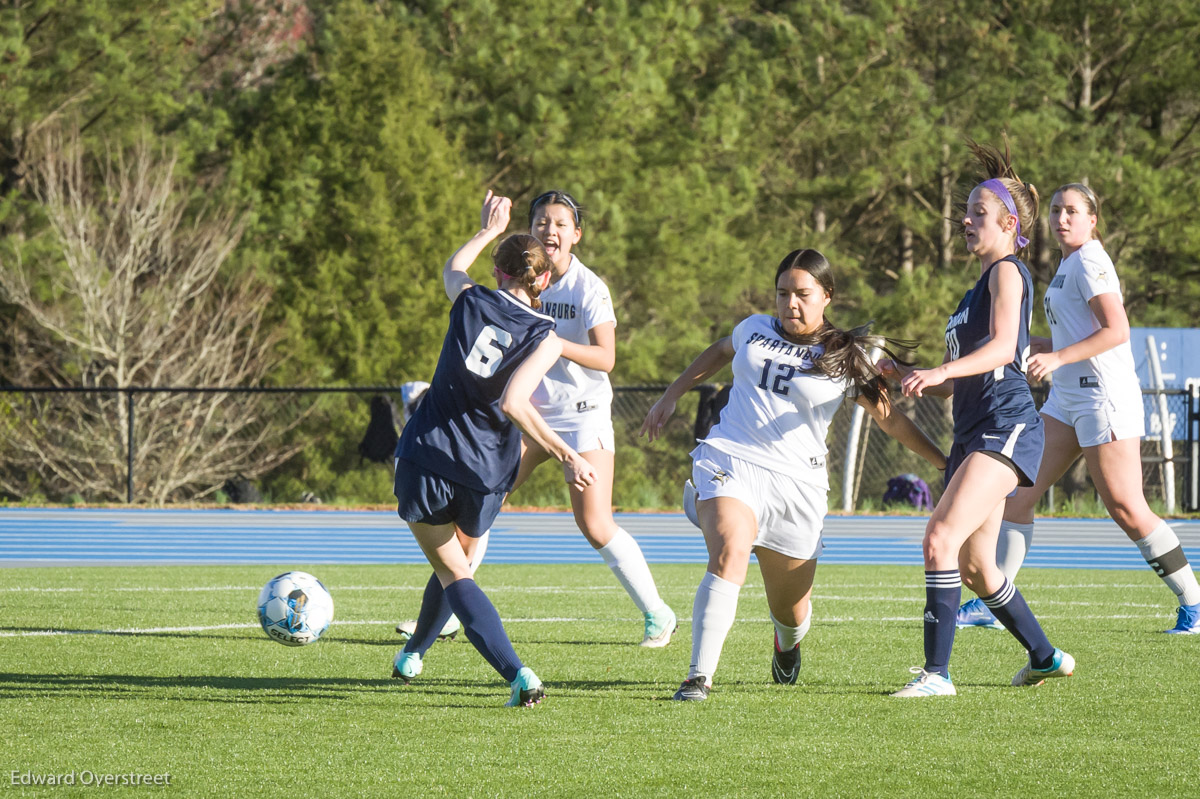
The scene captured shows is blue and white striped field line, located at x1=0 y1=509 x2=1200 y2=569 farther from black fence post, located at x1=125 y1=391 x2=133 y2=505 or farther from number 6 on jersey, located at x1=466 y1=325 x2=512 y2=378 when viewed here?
number 6 on jersey, located at x1=466 y1=325 x2=512 y2=378

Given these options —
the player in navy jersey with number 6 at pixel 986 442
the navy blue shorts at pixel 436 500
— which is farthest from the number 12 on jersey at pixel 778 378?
the navy blue shorts at pixel 436 500

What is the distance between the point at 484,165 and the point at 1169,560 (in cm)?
2109

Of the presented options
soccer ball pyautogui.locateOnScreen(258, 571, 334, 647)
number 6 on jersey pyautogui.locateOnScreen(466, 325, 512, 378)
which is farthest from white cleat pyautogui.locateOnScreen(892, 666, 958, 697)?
soccer ball pyautogui.locateOnScreen(258, 571, 334, 647)

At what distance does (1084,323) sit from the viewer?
7031 mm

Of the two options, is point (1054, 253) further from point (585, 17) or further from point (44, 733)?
point (44, 733)

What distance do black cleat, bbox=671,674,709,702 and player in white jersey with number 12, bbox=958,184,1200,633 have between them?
234cm

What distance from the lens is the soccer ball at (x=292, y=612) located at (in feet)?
20.2

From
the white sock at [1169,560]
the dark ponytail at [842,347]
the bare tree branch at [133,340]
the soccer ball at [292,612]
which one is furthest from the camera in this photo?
the bare tree branch at [133,340]

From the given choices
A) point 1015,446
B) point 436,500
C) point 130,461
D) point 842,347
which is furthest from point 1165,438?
point 436,500

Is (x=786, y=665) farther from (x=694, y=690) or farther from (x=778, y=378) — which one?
(x=778, y=378)

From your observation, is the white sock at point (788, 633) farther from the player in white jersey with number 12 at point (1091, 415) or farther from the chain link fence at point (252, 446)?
the chain link fence at point (252, 446)

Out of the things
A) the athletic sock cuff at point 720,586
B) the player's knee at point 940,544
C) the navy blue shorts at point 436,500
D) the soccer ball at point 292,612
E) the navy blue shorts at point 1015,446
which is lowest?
the soccer ball at point 292,612

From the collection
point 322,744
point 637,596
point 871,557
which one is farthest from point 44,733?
point 871,557

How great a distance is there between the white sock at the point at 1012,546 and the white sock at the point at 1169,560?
0.61m
